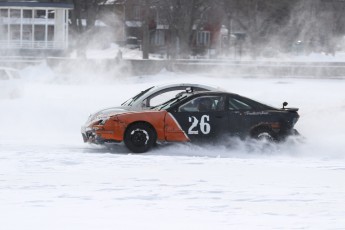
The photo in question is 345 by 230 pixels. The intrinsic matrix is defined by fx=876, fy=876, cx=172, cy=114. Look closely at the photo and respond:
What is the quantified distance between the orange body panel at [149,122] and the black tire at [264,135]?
1.21 m

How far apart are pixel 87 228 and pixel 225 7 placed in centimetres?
6258

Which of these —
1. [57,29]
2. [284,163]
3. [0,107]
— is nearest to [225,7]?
[57,29]

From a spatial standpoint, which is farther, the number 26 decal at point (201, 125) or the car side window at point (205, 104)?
the car side window at point (205, 104)

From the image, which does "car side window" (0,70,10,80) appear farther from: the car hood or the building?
the building

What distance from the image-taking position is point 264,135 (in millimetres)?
14938

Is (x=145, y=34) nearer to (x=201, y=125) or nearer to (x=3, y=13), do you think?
(x=3, y=13)

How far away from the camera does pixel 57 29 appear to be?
59.7 metres

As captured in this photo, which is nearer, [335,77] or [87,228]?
[87,228]

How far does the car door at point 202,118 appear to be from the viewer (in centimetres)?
1478

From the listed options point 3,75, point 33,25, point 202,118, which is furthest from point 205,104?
point 33,25

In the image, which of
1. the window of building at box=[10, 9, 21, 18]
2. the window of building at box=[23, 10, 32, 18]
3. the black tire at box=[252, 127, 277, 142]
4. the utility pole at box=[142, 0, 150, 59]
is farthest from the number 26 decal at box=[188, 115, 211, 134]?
the window of building at box=[23, 10, 32, 18]

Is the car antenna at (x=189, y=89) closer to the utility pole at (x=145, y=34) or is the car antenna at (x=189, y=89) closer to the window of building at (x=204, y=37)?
the utility pole at (x=145, y=34)

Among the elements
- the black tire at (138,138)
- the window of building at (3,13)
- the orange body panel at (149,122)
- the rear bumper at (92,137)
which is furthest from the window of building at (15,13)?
the black tire at (138,138)

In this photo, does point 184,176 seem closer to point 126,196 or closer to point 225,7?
point 126,196
